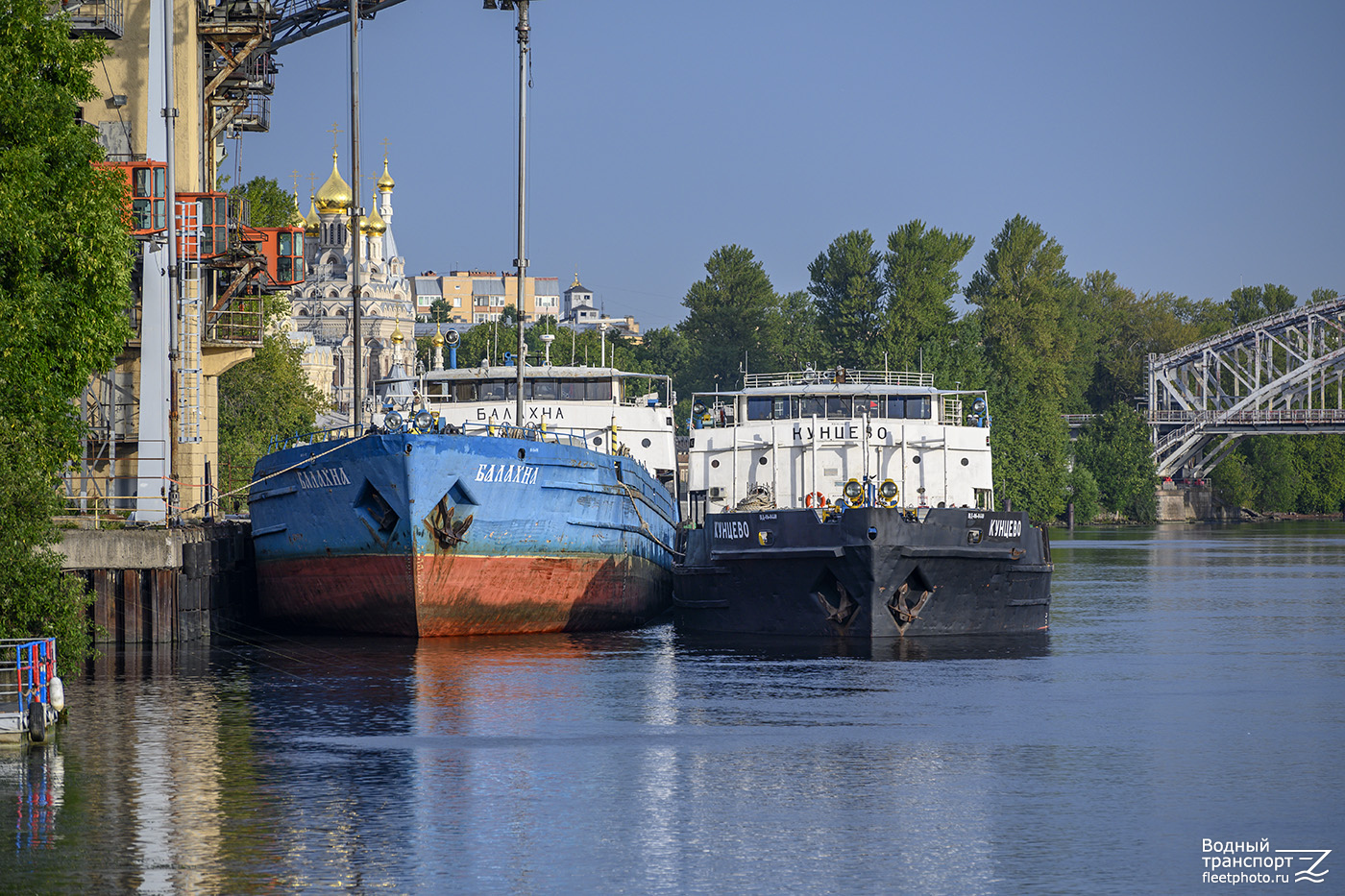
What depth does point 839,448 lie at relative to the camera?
139ft

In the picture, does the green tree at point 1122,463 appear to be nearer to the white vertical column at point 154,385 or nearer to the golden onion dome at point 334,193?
the golden onion dome at point 334,193

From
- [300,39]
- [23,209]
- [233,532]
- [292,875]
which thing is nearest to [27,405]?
[23,209]

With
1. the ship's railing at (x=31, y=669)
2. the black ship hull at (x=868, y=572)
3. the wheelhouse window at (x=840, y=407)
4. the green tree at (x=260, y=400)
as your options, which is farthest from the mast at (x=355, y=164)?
the green tree at (x=260, y=400)

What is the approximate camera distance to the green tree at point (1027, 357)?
12812cm

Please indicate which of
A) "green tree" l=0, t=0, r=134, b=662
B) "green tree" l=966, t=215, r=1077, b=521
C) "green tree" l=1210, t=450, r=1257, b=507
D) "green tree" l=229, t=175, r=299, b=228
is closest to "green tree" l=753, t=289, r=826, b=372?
"green tree" l=966, t=215, r=1077, b=521

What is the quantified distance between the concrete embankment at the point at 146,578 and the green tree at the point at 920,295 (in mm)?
89532

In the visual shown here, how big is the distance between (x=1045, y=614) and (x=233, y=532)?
19.8m

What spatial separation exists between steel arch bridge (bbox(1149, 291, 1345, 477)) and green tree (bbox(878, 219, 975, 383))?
123 feet

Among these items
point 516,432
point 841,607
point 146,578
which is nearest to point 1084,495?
point 516,432

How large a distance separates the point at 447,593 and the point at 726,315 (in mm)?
110219

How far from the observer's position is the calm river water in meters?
17.7

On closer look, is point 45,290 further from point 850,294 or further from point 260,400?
point 850,294

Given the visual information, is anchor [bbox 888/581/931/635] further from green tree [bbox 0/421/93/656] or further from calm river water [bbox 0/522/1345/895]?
green tree [bbox 0/421/93/656]

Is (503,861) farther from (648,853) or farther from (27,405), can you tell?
(27,405)
